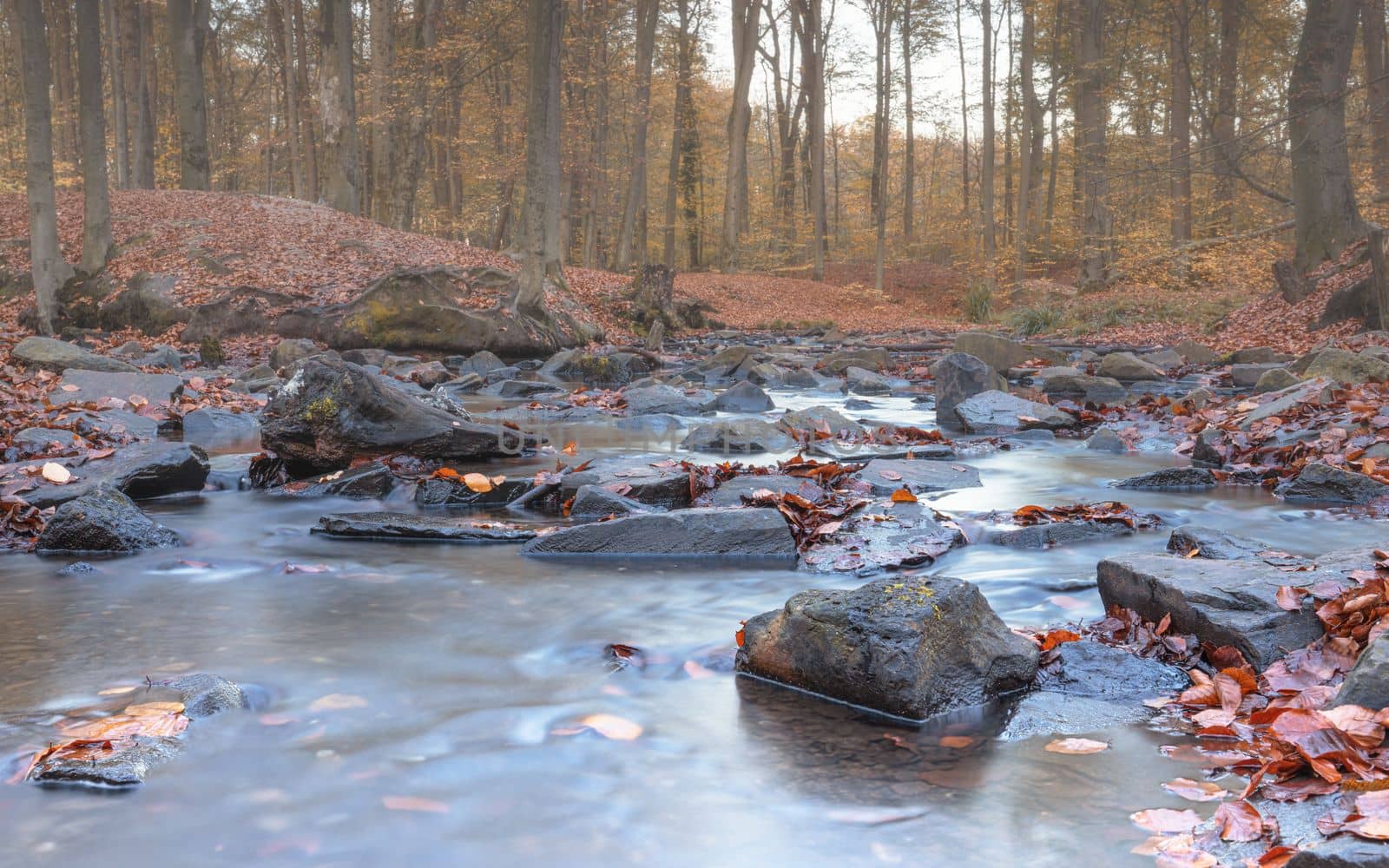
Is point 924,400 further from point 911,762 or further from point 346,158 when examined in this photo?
point 346,158

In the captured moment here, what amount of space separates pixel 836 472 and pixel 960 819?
4009mm

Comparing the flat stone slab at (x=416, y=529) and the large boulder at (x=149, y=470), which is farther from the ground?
the large boulder at (x=149, y=470)

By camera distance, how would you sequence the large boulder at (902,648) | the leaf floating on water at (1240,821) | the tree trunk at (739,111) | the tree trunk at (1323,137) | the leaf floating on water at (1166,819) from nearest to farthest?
the leaf floating on water at (1240,821), the leaf floating on water at (1166,819), the large boulder at (902,648), the tree trunk at (1323,137), the tree trunk at (739,111)

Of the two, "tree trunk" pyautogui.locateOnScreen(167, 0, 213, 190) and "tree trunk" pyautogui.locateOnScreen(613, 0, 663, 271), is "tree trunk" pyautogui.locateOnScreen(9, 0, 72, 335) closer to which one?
"tree trunk" pyautogui.locateOnScreen(167, 0, 213, 190)

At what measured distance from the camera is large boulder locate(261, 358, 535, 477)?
6.57m

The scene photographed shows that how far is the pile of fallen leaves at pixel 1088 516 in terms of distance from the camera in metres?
5.27

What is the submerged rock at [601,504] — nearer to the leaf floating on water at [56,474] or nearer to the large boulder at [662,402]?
the leaf floating on water at [56,474]

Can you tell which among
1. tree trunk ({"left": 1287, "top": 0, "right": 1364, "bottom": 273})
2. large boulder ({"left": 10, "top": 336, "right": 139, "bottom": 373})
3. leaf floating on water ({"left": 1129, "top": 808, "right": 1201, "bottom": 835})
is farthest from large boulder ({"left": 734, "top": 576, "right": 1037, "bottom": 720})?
tree trunk ({"left": 1287, "top": 0, "right": 1364, "bottom": 273})

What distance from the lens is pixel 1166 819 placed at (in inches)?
87.0

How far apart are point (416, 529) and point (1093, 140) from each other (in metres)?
23.4

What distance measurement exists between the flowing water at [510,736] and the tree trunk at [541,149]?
1328 cm

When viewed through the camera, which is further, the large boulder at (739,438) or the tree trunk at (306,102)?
the tree trunk at (306,102)

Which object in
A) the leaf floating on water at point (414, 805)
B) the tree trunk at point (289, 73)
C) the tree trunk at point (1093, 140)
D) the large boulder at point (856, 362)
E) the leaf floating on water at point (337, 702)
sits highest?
the tree trunk at point (289, 73)

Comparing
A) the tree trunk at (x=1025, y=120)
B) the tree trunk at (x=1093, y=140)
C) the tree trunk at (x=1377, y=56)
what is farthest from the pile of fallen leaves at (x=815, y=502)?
the tree trunk at (x=1025, y=120)
